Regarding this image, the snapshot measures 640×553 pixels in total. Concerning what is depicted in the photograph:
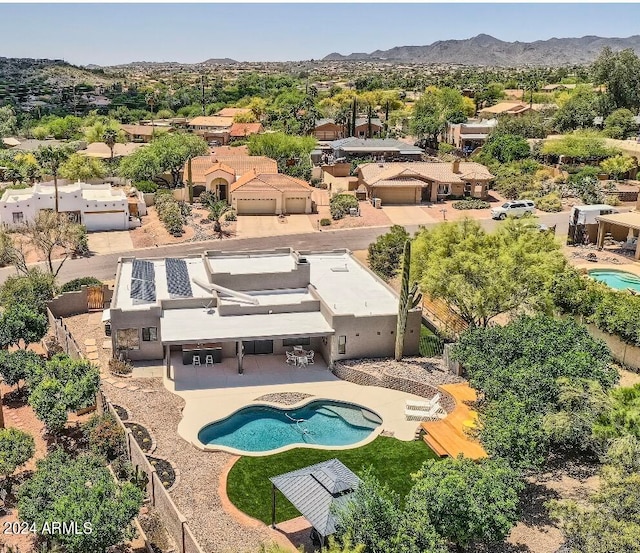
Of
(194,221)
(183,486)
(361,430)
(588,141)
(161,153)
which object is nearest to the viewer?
(183,486)

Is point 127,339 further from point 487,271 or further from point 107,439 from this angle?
point 487,271

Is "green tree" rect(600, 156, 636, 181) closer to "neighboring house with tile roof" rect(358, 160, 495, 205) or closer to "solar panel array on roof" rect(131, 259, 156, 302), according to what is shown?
"neighboring house with tile roof" rect(358, 160, 495, 205)

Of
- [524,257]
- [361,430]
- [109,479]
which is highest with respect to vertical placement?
[524,257]

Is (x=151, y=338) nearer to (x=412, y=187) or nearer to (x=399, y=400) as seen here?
(x=399, y=400)

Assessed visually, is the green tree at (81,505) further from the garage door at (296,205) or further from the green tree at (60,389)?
the garage door at (296,205)

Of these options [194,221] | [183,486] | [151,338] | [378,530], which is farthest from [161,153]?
[378,530]

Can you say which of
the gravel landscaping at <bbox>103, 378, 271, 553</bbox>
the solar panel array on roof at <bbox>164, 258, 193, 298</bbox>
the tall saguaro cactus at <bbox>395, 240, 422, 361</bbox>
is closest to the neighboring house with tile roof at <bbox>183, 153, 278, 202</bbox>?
the solar panel array on roof at <bbox>164, 258, 193, 298</bbox>

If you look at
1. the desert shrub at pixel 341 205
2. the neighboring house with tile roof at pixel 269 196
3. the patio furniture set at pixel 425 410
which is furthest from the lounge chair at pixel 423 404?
the neighboring house with tile roof at pixel 269 196
